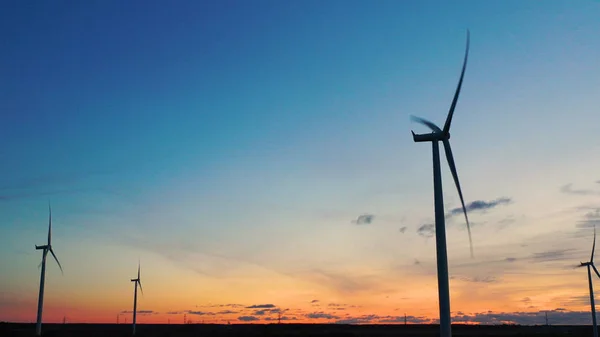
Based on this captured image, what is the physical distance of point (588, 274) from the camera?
135 metres

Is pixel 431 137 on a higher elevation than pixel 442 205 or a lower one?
higher

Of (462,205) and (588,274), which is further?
(588,274)

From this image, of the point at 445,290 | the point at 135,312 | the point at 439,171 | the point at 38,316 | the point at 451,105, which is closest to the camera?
the point at 445,290

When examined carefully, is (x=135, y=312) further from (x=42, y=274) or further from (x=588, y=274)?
(x=588, y=274)

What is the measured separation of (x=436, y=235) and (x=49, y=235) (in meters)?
91.8

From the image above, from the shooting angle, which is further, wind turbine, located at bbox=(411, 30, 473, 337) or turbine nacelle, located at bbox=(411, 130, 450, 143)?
turbine nacelle, located at bbox=(411, 130, 450, 143)

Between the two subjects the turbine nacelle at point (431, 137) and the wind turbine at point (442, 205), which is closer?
the wind turbine at point (442, 205)

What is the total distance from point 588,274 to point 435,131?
85562mm
